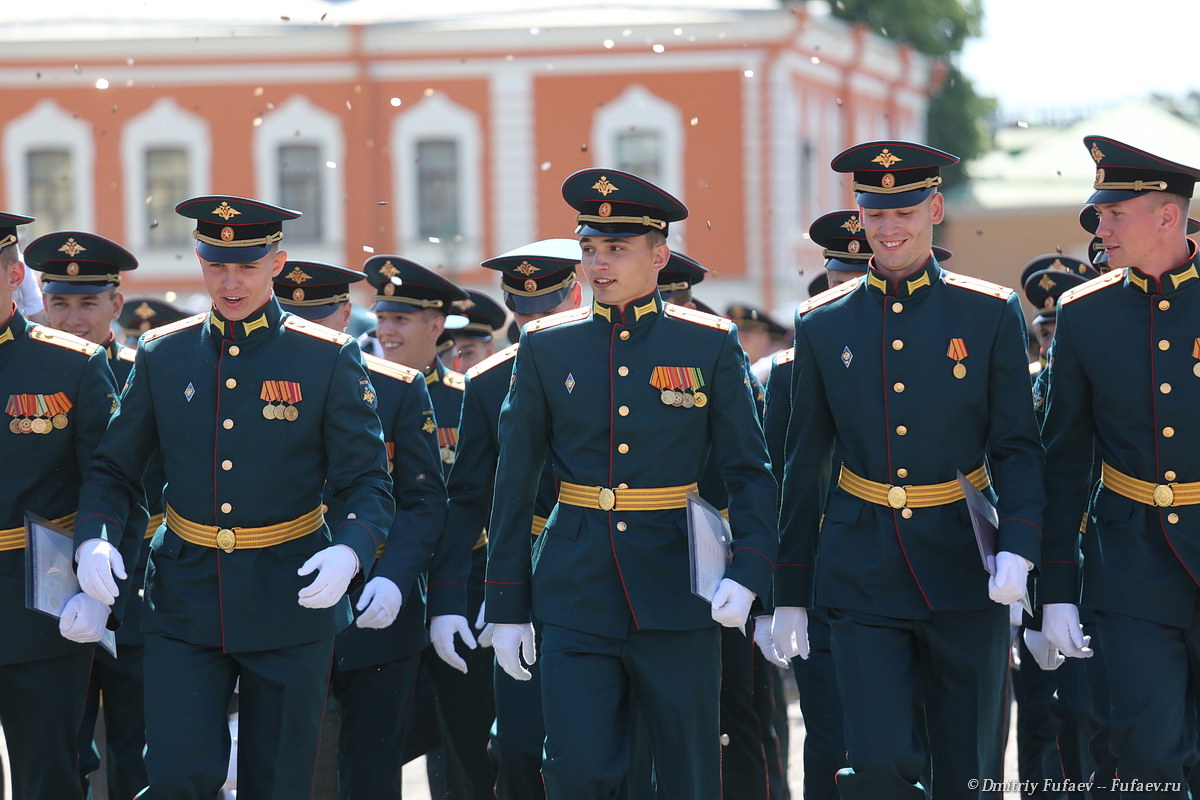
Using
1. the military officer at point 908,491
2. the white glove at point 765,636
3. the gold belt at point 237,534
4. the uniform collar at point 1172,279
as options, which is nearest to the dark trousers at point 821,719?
the white glove at point 765,636

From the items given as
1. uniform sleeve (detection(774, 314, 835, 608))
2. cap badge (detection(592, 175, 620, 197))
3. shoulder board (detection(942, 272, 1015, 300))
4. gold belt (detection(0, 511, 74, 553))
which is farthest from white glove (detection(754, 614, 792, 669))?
gold belt (detection(0, 511, 74, 553))

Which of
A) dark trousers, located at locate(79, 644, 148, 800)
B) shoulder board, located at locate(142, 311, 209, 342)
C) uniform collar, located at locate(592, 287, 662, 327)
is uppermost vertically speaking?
uniform collar, located at locate(592, 287, 662, 327)

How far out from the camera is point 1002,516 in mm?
5328

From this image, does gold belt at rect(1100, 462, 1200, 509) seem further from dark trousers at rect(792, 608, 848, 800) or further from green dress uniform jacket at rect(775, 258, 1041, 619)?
dark trousers at rect(792, 608, 848, 800)

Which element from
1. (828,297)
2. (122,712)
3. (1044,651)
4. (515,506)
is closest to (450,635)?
(515,506)

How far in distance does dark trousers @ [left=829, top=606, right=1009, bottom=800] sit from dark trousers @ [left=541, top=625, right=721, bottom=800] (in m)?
0.42

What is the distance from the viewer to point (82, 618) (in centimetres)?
545

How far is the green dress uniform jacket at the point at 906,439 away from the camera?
17.7 ft

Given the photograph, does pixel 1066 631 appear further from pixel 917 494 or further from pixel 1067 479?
pixel 917 494

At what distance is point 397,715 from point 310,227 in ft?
84.4

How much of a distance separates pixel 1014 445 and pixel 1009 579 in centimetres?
45

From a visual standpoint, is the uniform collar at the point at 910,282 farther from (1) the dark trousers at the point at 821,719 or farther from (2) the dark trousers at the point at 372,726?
(2) the dark trousers at the point at 372,726

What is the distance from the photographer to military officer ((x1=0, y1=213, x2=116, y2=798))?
5773mm

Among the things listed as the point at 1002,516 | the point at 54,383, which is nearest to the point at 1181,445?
the point at 1002,516
